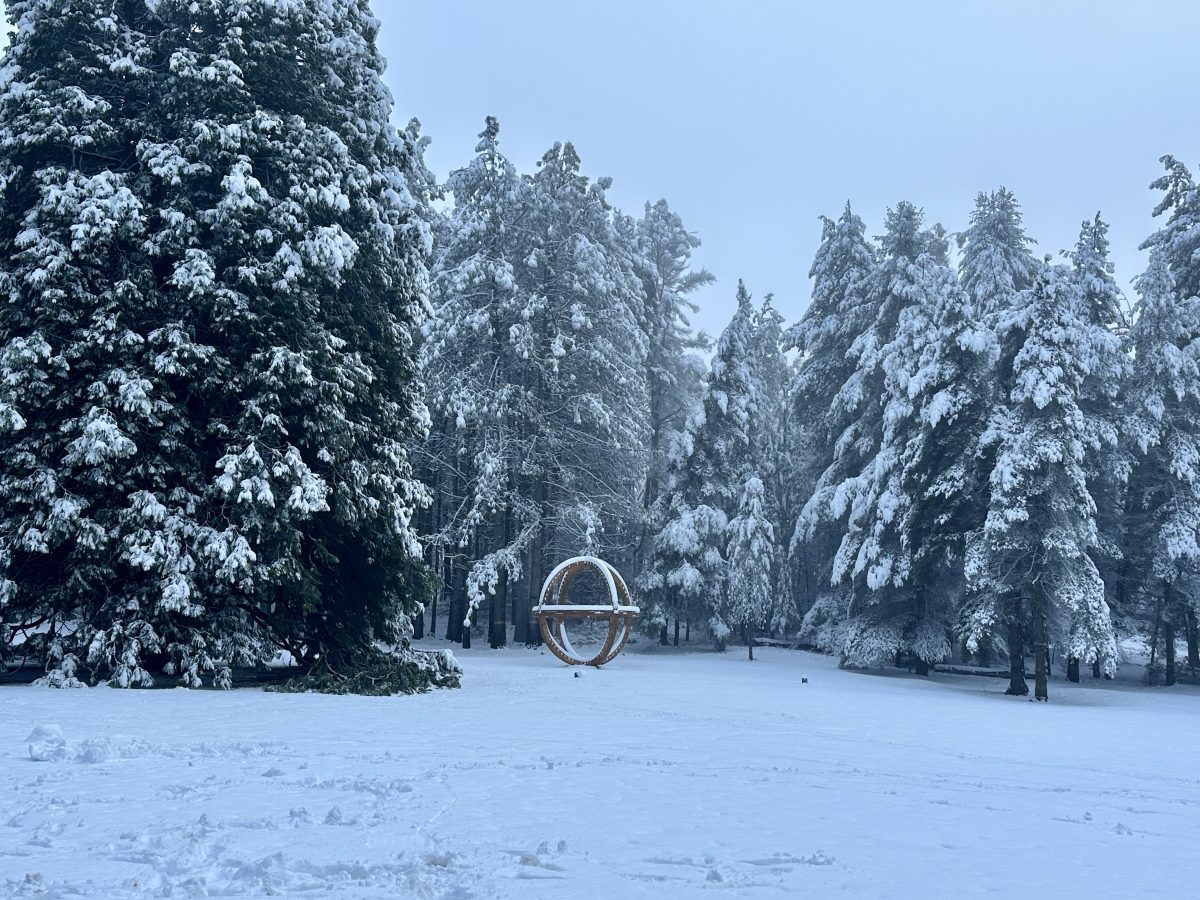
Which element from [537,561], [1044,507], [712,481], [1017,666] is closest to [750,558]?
[712,481]

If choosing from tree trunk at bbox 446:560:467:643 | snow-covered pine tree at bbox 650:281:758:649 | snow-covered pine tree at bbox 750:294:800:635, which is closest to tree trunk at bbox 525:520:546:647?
tree trunk at bbox 446:560:467:643

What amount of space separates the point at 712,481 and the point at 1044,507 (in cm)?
1353

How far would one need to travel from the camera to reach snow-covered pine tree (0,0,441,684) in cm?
1409

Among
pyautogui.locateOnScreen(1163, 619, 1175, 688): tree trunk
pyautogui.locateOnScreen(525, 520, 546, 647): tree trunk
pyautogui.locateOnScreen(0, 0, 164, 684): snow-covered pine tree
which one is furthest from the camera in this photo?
pyautogui.locateOnScreen(525, 520, 546, 647): tree trunk

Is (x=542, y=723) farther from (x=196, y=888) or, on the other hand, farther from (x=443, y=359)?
(x=443, y=359)

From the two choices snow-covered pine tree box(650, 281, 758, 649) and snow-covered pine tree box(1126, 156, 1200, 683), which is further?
snow-covered pine tree box(650, 281, 758, 649)

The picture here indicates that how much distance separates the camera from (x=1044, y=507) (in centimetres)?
2222

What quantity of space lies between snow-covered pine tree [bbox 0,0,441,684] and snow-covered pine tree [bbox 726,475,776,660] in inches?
650

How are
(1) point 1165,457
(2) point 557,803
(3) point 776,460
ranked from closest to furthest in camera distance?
(2) point 557,803, (1) point 1165,457, (3) point 776,460

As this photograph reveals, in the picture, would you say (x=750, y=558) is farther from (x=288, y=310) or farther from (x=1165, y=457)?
(x=288, y=310)

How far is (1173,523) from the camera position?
25.7m

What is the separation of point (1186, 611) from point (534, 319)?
21.8 metres

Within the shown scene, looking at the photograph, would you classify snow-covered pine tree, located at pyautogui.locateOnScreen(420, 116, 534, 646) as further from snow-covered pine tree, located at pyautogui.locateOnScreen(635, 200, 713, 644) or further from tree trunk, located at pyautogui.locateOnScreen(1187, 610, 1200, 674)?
tree trunk, located at pyautogui.locateOnScreen(1187, 610, 1200, 674)

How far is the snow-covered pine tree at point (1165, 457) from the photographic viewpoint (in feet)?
84.7
